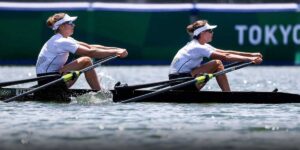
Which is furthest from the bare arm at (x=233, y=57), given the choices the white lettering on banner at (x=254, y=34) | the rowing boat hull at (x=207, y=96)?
the white lettering on banner at (x=254, y=34)

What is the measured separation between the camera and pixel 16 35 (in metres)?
31.2

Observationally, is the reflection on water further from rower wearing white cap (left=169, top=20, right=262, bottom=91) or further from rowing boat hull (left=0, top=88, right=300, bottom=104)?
rower wearing white cap (left=169, top=20, right=262, bottom=91)

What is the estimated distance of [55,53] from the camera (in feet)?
60.1

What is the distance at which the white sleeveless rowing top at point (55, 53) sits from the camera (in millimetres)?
18297

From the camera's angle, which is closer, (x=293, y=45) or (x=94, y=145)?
(x=94, y=145)

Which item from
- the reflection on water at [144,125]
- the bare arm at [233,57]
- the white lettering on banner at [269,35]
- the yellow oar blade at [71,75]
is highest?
the white lettering on banner at [269,35]

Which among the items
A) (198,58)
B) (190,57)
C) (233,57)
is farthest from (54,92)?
(233,57)

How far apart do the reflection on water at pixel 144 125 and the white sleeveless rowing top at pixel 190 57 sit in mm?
932

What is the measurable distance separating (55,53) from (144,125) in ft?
14.4

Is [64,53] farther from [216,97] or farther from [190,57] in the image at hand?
[216,97]

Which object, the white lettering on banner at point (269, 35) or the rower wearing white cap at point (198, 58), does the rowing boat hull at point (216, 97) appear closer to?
the rower wearing white cap at point (198, 58)

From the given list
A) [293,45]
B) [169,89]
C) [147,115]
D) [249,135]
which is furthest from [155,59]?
[249,135]

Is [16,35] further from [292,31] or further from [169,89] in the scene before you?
[169,89]

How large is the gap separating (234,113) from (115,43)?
1540 centimetres
